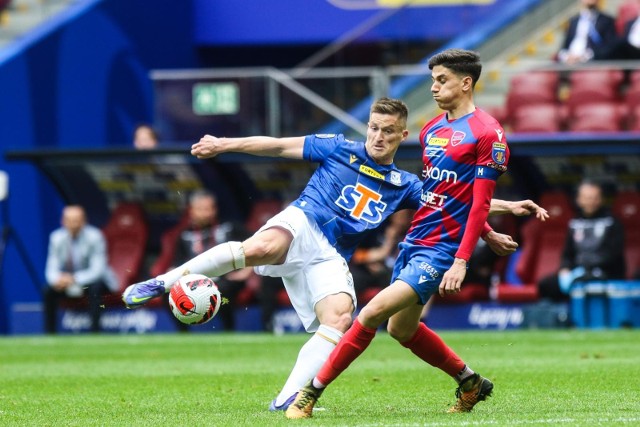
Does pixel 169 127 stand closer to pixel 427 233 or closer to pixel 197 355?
pixel 197 355

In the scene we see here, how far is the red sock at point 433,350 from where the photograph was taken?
→ 785 centimetres

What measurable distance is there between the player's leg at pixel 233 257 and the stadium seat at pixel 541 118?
10453 mm

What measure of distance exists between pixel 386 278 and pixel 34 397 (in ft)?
27.6

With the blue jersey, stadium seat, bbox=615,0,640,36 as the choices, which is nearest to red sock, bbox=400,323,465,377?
the blue jersey

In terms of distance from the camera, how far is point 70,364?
12.6 meters

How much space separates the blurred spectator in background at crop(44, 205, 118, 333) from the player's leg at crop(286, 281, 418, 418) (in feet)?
35.2

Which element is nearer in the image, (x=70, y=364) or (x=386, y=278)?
(x=70, y=364)

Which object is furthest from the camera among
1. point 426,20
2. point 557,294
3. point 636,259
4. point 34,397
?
point 426,20

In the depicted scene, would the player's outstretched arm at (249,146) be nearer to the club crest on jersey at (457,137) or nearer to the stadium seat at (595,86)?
the club crest on jersey at (457,137)

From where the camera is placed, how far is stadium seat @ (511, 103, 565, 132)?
17.8 meters

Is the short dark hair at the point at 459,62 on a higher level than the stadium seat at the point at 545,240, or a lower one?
higher

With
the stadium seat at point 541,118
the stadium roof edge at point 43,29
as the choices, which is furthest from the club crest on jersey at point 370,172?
the stadium roof edge at point 43,29

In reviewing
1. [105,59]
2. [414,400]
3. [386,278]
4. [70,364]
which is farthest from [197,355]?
[105,59]

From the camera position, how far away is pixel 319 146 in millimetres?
8164
